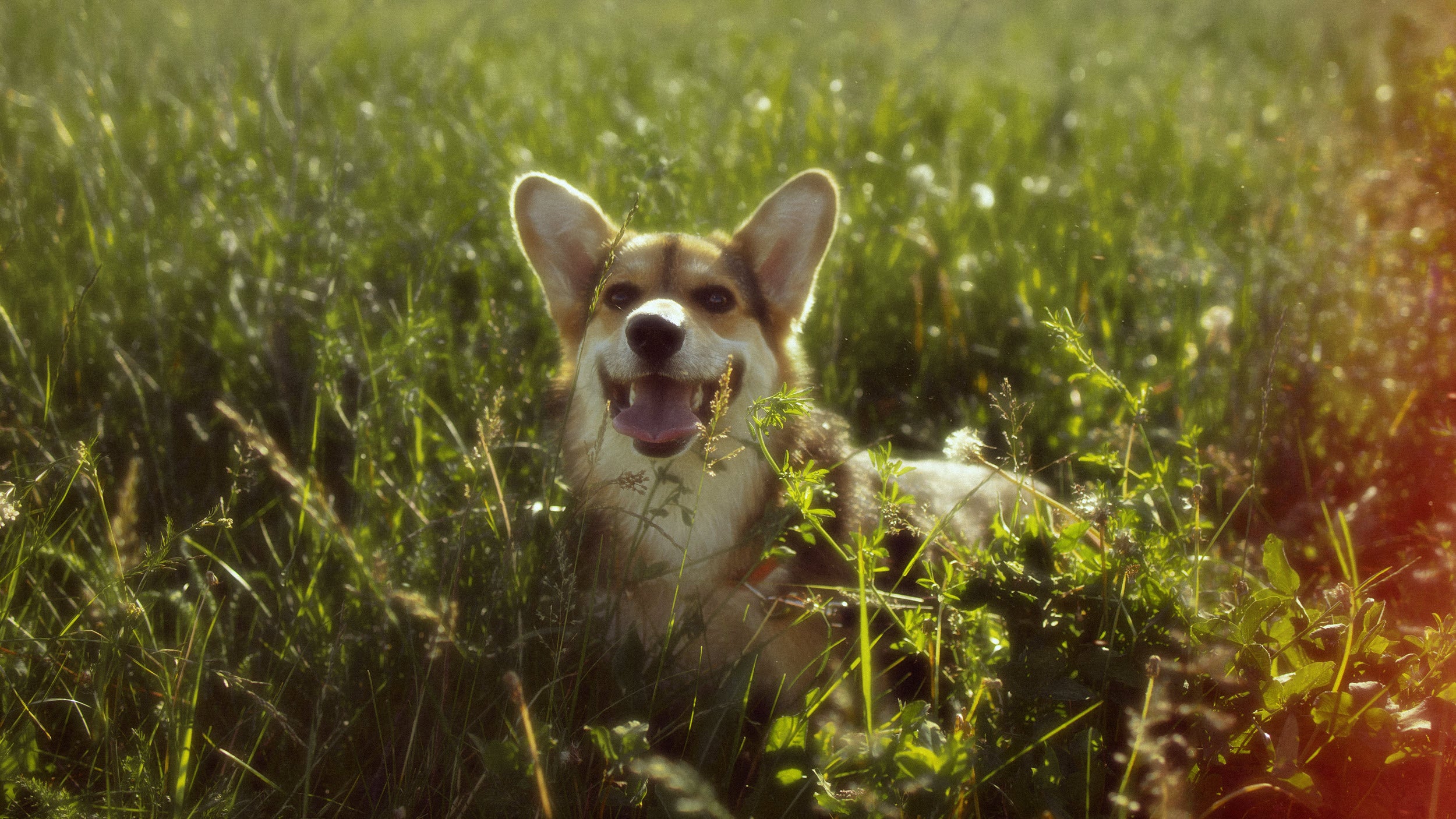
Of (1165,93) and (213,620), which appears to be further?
(1165,93)

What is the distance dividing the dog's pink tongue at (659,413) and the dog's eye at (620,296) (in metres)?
0.37

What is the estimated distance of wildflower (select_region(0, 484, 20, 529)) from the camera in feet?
5.82

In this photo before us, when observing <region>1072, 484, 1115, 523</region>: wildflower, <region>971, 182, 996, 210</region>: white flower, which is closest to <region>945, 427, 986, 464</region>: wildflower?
<region>1072, 484, 1115, 523</region>: wildflower

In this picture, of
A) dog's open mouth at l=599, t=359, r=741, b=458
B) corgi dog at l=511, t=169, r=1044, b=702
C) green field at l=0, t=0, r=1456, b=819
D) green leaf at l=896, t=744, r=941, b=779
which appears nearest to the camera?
green leaf at l=896, t=744, r=941, b=779

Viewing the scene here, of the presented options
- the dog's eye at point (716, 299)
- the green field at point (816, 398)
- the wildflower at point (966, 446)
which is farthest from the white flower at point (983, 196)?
the wildflower at point (966, 446)

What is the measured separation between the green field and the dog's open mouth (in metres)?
0.30

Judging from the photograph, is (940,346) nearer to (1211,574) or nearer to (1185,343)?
(1185,343)

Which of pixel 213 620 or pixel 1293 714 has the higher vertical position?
pixel 1293 714

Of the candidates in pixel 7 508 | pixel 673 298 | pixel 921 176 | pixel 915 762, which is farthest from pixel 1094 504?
pixel 921 176

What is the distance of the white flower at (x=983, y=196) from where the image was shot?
4645 mm

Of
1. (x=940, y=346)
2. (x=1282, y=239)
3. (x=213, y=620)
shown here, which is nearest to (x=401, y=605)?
(x=213, y=620)

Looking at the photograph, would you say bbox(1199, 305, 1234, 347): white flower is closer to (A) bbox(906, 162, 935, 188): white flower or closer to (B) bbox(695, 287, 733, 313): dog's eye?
(A) bbox(906, 162, 935, 188): white flower

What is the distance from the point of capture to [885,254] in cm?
420

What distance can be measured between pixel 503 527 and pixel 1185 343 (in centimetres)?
252
